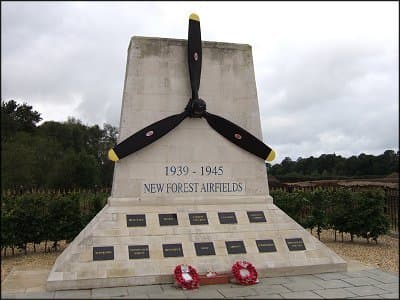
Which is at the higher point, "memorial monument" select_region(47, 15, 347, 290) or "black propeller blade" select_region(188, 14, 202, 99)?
"black propeller blade" select_region(188, 14, 202, 99)

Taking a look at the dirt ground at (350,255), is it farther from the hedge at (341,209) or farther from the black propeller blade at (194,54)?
the black propeller blade at (194,54)

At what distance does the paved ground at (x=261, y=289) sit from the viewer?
7.12 metres

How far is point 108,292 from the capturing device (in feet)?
24.1

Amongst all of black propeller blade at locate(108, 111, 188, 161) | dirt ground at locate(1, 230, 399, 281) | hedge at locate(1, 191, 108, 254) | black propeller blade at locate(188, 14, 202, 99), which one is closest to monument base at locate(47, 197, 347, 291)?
black propeller blade at locate(108, 111, 188, 161)

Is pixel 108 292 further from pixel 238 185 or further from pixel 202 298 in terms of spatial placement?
pixel 238 185

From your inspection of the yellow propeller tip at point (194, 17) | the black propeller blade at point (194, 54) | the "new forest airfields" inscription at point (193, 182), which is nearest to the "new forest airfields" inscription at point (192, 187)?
the "new forest airfields" inscription at point (193, 182)

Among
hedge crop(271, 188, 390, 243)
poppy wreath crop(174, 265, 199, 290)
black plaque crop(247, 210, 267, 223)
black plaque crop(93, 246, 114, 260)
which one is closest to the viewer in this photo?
poppy wreath crop(174, 265, 199, 290)

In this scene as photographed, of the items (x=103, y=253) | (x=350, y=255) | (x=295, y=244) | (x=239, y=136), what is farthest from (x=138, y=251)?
(x=350, y=255)

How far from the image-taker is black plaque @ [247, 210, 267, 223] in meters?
9.81

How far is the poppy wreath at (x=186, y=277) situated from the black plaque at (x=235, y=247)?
1.27 m

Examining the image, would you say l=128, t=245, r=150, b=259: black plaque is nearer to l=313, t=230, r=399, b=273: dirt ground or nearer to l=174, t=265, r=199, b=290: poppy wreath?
l=174, t=265, r=199, b=290: poppy wreath

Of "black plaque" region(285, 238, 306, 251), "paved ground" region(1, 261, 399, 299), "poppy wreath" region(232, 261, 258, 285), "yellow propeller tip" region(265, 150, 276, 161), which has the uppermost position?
"yellow propeller tip" region(265, 150, 276, 161)

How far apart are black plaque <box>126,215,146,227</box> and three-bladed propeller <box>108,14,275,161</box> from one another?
1461 millimetres

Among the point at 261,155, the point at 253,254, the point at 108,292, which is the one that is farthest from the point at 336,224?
the point at 108,292
